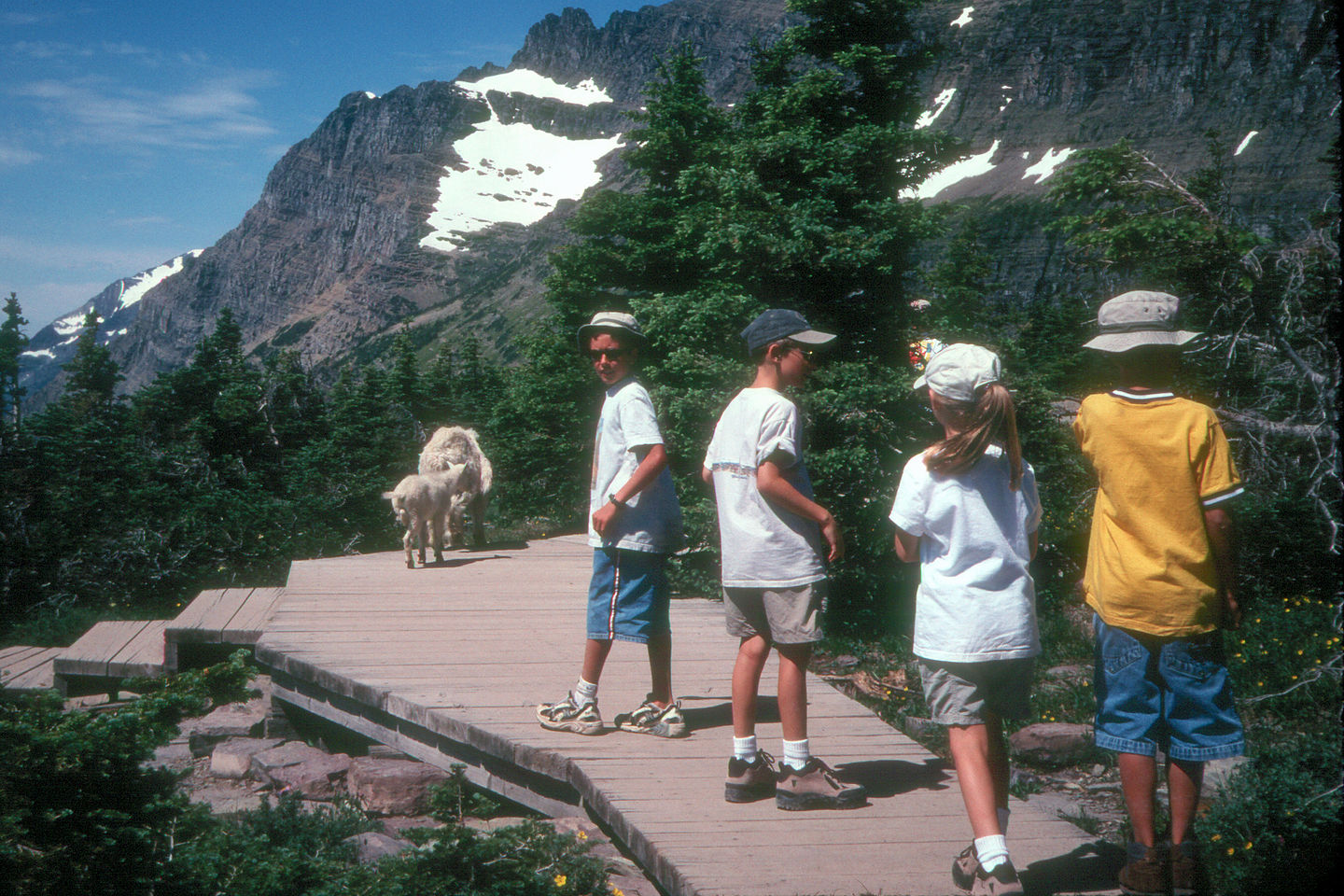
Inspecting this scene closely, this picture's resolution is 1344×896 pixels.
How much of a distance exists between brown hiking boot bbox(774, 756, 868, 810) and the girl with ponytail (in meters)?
0.72

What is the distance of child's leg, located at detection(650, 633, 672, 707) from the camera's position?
4.77m

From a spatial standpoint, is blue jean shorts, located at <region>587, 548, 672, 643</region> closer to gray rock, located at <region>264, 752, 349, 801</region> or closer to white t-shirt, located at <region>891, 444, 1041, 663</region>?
white t-shirt, located at <region>891, 444, 1041, 663</region>

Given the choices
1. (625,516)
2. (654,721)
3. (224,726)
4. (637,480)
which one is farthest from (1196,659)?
(224,726)

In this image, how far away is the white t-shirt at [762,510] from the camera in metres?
3.93

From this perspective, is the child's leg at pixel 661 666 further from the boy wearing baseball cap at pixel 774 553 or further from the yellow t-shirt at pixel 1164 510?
the yellow t-shirt at pixel 1164 510

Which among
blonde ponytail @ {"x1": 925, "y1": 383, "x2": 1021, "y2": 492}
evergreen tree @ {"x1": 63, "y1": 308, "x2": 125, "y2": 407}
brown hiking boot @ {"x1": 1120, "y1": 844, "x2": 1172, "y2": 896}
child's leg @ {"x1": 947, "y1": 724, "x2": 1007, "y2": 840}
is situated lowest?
brown hiking boot @ {"x1": 1120, "y1": 844, "x2": 1172, "y2": 896}

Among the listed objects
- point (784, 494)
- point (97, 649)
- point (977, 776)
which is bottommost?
point (97, 649)

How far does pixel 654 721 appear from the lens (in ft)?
16.1

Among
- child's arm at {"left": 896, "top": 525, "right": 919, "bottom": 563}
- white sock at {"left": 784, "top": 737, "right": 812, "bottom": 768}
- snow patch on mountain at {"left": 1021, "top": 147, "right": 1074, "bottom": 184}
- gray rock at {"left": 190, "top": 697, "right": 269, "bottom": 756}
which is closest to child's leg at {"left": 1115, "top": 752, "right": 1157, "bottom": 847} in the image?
child's arm at {"left": 896, "top": 525, "right": 919, "bottom": 563}

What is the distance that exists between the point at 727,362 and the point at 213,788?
5884 millimetres

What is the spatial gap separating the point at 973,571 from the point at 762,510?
92cm

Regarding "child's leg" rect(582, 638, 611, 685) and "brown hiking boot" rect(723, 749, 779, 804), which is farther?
"child's leg" rect(582, 638, 611, 685)

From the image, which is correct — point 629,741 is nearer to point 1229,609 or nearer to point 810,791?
point 810,791

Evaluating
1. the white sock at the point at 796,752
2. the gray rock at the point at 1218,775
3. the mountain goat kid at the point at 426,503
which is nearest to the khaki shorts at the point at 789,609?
the white sock at the point at 796,752
